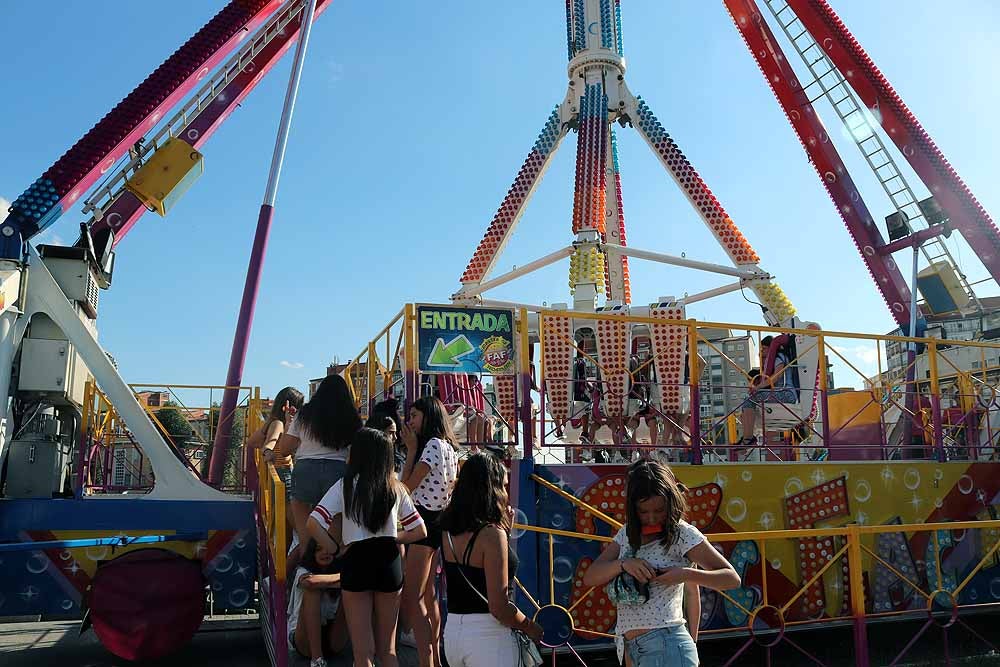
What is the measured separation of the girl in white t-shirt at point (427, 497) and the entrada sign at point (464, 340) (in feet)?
7.62

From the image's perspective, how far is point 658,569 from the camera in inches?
144

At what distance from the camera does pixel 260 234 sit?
1267 cm

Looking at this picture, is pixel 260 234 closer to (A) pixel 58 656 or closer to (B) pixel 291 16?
(B) pixel 291 16

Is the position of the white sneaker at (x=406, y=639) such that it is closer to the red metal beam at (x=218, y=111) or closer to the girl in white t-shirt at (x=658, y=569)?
the girl in white t-shirt at (x=658, y=569)

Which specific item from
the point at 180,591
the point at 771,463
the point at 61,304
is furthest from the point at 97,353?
the point at 771,463

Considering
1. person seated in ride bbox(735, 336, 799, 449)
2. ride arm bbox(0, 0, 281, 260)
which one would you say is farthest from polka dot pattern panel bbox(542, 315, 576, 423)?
ride arm bbox(0, 0, 281, 260)

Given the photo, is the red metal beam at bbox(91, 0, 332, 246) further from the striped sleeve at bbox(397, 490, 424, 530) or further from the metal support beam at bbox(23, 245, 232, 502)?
the striped sleeve at bbox(397, 490, 424, 530)

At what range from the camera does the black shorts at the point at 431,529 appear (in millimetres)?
4922

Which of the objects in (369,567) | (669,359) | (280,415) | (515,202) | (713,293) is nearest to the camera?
(369,567)

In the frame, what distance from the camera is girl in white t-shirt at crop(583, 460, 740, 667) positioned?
359cm

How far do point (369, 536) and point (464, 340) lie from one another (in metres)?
3.74

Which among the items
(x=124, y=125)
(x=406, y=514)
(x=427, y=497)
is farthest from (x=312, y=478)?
(x=124, y=125)

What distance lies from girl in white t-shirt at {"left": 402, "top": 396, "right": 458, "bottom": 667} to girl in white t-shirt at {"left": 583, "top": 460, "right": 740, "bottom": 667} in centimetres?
140

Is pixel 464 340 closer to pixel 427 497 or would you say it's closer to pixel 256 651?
→ pixel 427 497
